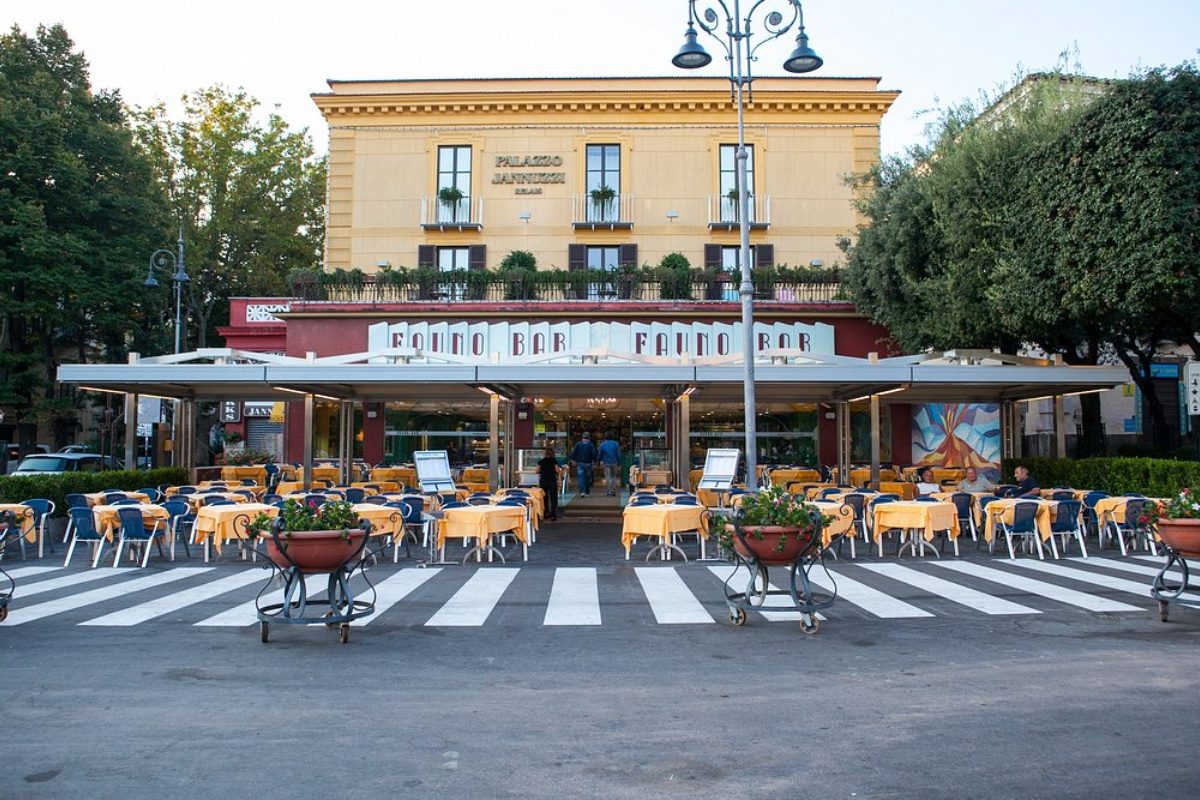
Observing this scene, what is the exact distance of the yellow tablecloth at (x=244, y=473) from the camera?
23.6m

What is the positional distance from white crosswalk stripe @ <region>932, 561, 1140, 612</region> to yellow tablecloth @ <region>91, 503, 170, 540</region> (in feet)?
36.9

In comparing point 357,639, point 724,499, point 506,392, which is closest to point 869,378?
point 724,499

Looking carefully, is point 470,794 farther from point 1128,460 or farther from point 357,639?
point 1128,460

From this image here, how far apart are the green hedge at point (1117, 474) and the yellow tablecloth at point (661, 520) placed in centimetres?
876

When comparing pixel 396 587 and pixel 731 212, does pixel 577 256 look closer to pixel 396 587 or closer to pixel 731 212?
pixel 731 212

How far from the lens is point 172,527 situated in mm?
13922

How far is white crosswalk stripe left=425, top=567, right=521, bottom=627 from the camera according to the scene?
866cm

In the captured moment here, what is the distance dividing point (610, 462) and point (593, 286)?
5116 mm

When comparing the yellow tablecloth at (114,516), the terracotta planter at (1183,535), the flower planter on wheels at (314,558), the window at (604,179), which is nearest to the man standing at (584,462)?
the window at (604,179)

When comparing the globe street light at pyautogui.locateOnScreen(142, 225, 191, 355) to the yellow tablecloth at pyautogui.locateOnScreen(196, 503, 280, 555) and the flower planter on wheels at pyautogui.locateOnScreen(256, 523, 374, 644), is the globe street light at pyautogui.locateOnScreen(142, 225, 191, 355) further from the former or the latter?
the flower planter on wheels at pyautogui.locateOnScreen(256, 523, 374, 644)

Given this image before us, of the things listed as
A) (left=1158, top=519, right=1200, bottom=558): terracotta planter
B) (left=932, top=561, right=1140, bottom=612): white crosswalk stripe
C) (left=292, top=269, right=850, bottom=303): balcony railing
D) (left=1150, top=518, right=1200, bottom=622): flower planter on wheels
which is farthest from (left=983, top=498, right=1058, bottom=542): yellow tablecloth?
(left=292, top=269, right=850, bottom=303): balcony railing

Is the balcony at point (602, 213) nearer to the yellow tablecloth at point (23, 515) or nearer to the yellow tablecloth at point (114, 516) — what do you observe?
the yellow tablecloth at point (114, 516)

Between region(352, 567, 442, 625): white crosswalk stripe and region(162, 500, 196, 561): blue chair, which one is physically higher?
region(162, 500, 196, 561): blue chair

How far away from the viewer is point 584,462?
931 inches
